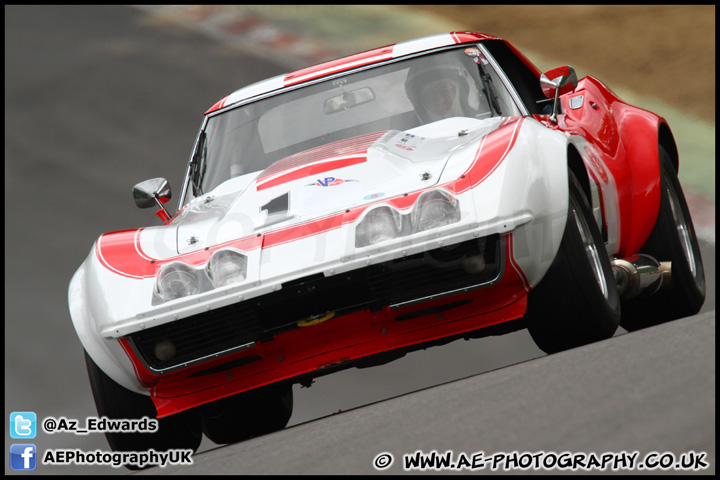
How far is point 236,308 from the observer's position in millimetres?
3689

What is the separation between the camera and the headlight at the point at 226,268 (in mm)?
3686

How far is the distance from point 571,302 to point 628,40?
9.02 metres

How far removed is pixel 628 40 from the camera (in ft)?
39.9

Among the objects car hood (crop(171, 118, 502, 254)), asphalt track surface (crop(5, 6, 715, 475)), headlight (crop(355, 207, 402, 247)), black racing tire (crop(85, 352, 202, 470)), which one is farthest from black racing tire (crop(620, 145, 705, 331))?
black racing tire (crop(85, 352, 202, 470))

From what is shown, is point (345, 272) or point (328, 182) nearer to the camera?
point (345, 272)

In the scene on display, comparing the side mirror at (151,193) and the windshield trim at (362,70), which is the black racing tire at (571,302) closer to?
the windshield trim at (362,70)

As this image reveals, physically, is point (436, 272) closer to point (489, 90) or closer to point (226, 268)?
point (226, 268)

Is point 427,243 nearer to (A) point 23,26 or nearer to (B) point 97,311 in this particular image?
(B) point 97,311

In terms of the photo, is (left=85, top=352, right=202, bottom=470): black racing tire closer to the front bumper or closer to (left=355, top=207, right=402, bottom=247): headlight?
the front bumper

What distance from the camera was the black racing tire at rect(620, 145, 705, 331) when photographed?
5.47 meters

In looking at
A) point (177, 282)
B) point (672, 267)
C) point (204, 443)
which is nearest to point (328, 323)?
point (177, 282)

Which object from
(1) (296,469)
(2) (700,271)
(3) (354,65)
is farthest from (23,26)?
(1) (296,469)

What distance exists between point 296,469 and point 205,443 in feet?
12.3

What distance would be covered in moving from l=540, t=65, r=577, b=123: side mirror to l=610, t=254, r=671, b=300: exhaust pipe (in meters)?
0.78
